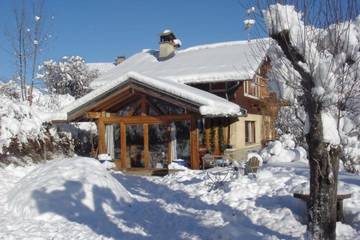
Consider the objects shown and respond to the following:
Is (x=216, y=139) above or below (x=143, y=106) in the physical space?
below

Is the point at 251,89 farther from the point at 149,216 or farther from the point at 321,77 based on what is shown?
the point at 321,77

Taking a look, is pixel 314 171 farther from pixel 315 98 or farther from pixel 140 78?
pixel 140 78

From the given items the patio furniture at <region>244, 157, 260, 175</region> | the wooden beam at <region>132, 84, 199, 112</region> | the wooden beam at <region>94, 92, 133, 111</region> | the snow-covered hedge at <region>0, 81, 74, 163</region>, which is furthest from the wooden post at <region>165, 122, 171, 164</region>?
the snow-covered hedge at <region>0, 81, 74, 163</region>

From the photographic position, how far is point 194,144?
15414 millimetres

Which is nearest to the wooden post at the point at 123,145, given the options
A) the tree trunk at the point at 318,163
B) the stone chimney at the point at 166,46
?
the stone chimney at the point at 166,46

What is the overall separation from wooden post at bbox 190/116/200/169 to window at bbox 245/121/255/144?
5.42m

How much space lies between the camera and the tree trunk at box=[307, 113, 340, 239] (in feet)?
18.8

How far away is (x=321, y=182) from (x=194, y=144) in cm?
971

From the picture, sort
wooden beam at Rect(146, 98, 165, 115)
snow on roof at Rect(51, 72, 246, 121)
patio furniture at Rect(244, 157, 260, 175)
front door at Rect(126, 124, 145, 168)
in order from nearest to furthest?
1. patio furniture at Rect(244, 157, 260, 175)
2. snow on roof at Rect(51, 72, 246, 121)
3. wooden beam at Rect(146, 98, 165, 115)
4. front door at Rect(126, 124, 145, 168)

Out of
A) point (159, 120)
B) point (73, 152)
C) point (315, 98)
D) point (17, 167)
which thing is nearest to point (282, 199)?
point (315, 98)

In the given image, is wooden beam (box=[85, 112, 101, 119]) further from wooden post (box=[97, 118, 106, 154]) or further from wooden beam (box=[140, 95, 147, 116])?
wooden beam (box=[140, 95, 147, 116])

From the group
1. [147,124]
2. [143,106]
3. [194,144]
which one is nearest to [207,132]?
[194,144]

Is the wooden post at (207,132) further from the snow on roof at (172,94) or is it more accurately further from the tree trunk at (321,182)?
the tree trunk at (321,182)

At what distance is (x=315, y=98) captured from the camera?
5.61m
